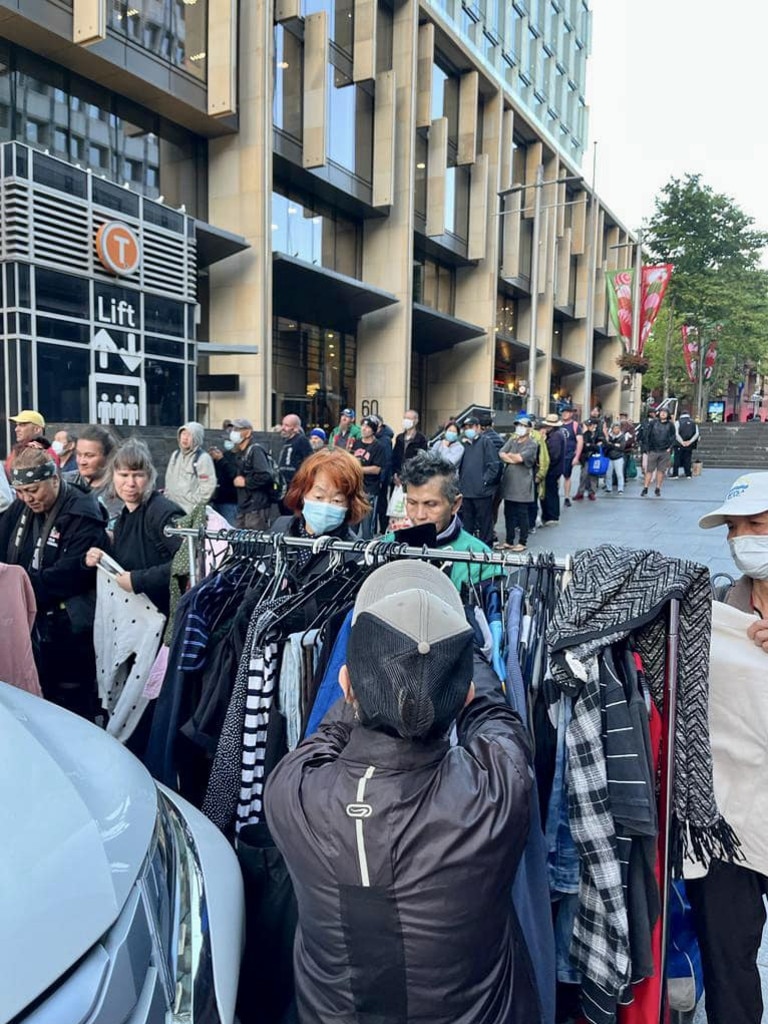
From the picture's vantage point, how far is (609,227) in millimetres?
49188

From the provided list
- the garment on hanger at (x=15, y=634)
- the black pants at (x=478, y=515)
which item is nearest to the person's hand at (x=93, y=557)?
the garment on hanger at (x=15, y=634)

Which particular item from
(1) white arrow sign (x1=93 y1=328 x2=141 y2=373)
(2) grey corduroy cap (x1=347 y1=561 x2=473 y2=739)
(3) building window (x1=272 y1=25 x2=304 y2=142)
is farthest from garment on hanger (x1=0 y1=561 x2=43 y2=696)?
(3) building window (x1=272 y1=25 x2=304 y2=142)

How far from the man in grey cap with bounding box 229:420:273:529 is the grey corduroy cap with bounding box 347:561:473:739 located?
6.76 m

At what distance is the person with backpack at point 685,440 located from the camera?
18.5m

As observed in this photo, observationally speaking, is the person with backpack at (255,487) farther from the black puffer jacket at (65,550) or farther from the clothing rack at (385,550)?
the clothing rack at (385,550)

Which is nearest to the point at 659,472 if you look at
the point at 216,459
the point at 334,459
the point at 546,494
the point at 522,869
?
the point at 546,494

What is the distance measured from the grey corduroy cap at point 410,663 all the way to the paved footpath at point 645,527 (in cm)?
609

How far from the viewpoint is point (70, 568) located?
11.8 feet

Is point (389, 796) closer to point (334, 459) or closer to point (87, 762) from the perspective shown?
point (87, 762)

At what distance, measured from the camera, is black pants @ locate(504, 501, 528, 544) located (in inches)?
398

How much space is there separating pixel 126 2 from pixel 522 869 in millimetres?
19456

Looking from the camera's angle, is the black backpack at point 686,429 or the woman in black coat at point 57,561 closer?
the woman in black coat at point 57,561

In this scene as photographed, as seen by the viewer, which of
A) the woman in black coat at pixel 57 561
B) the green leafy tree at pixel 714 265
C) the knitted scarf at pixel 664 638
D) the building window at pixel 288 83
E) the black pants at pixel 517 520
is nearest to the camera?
the knitted scarf at pixel 664 638

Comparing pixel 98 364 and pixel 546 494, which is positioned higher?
pixel 98 364
